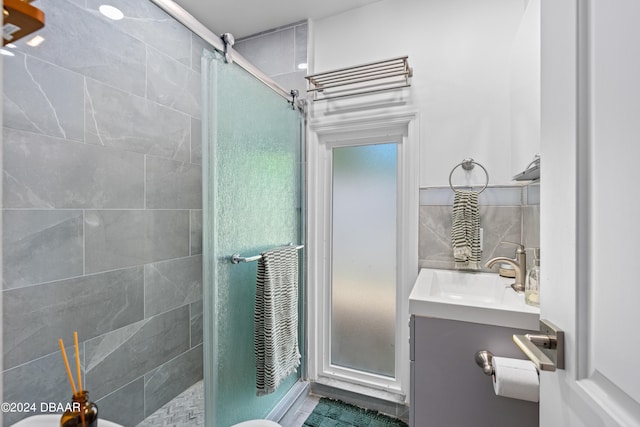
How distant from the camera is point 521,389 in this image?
3.16 ft

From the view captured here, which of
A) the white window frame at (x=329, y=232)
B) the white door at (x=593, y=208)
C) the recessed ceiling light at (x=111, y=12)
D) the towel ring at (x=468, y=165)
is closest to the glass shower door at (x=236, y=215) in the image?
the white window frame at (x=329, y=232)

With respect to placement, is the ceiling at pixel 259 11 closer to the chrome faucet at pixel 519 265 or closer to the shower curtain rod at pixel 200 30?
the shower curtain rod at pixel 200 30

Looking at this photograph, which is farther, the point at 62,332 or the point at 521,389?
the point at 62,332

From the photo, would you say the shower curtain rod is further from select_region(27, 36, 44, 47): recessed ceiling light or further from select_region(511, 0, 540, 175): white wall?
select_region(511, 0, 540, 175): white wall

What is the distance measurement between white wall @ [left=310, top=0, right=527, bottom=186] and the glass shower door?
65 centimetres

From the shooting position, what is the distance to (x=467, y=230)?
164 cm

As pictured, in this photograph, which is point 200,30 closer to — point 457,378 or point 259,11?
point 259,11

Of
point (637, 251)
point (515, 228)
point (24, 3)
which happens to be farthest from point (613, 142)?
point (515, 228)

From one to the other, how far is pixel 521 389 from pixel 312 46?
2131 millimetres

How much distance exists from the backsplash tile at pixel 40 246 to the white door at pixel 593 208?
1786mm

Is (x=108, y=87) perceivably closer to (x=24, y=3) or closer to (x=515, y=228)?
(x=24, y=3)

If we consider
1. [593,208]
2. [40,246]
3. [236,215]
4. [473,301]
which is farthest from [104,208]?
[593,208]

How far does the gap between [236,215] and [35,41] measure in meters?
1.08

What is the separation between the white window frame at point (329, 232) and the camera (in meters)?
1.83
